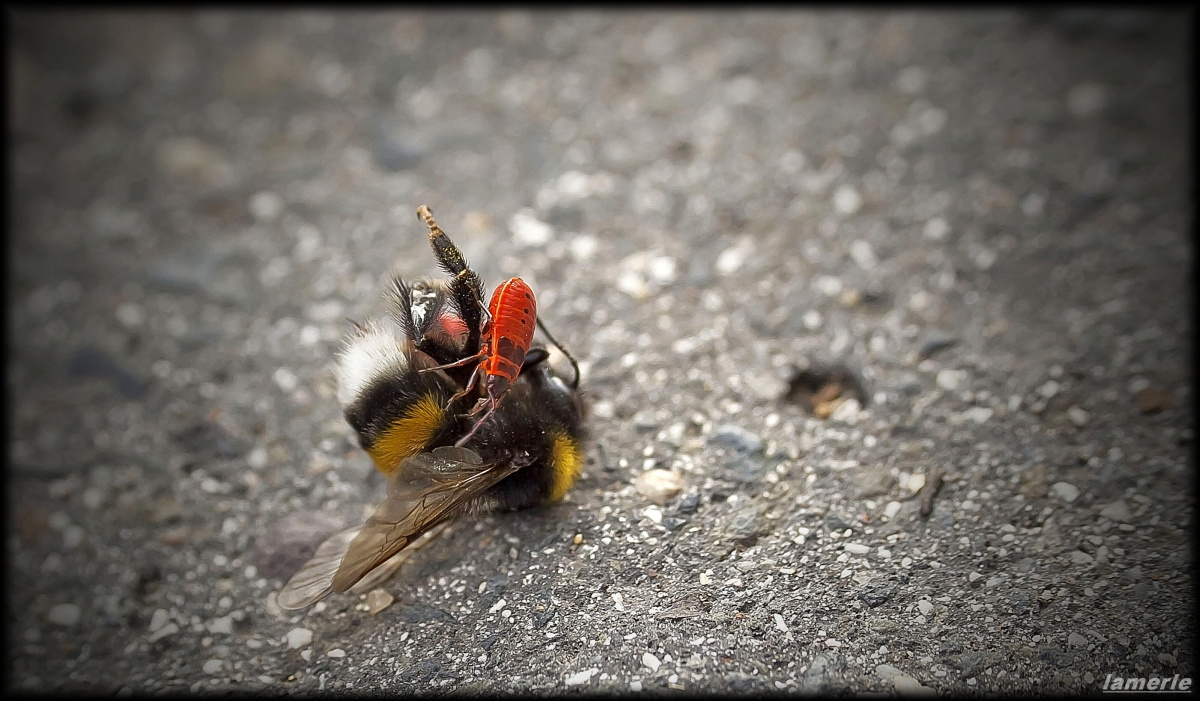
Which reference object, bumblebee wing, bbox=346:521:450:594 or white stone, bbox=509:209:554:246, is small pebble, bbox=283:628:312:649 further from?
white stone, bbox=509:209:554:246

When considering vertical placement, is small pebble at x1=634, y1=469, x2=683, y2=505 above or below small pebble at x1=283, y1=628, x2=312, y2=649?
below

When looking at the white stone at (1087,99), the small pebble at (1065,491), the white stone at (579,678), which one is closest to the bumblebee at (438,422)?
the white stone at (579,678)

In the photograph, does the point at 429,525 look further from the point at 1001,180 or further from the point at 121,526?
the point at 1001,180

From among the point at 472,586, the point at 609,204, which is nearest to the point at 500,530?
the point at 472,586

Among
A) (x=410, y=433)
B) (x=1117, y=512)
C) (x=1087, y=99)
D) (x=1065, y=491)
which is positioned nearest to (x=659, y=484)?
(x=410, y=433)

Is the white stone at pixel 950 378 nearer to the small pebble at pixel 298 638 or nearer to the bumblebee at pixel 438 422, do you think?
the bumblebee at pixel 438 422

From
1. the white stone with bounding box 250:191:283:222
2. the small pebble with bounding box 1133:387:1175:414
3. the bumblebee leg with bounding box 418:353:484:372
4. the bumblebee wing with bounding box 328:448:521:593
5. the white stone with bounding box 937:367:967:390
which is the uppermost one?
the white stone with bounding box 250:191:283:222

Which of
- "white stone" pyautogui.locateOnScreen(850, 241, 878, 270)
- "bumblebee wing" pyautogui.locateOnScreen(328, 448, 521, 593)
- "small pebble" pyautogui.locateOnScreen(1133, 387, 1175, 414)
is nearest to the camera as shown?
"bumblebee wing" pyautogui.locateOnScreen(328, 448, 521, 593)

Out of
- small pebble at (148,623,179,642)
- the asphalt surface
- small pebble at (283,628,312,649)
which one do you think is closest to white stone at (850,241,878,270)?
the asphalt surface
